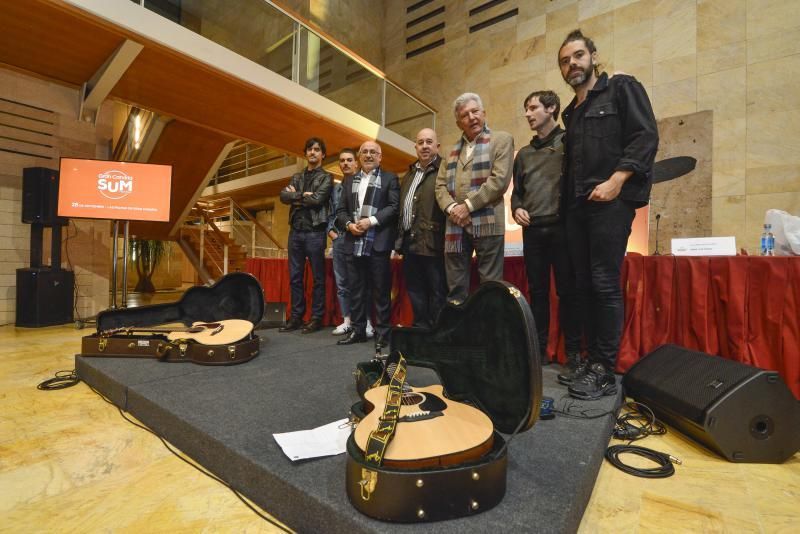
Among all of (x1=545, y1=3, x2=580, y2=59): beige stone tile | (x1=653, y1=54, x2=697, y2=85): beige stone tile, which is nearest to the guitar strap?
(x1=653, y1=54, x2=697, y2=85): beige stone tile

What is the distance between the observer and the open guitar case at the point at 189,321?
1.99 metres

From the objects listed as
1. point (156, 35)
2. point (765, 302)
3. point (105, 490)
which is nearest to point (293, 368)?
point (105, 490)

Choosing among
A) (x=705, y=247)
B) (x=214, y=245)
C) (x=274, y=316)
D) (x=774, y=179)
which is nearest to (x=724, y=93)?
(x=774, y=179)

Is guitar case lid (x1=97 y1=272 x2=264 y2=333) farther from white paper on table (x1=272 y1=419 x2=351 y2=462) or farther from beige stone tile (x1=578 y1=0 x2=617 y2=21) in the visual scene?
beige stone tile (x1=578 y1=0 x2=617 y2=21)

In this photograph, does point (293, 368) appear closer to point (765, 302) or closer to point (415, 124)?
point (765, 302)

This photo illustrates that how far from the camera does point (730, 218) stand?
4.44 metres

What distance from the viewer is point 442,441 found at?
0.84 meters

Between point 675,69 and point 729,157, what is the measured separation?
1.34 m

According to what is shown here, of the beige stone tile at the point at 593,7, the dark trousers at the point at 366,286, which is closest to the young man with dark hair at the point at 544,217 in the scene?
the dark trousers at the point at 366,286

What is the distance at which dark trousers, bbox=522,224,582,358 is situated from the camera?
6.27ft

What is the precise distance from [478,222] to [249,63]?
3834mm

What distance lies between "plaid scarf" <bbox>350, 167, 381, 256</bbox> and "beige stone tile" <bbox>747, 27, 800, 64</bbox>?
488 cm

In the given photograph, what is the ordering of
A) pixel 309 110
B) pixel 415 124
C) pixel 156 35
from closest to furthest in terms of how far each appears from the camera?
pixel 156 35
pixel 309 110
pixel 415 124

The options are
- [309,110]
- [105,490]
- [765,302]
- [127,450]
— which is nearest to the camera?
[105,490]
